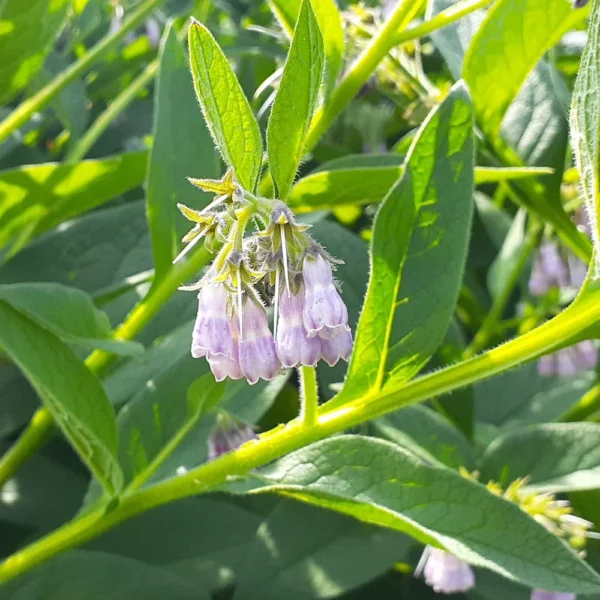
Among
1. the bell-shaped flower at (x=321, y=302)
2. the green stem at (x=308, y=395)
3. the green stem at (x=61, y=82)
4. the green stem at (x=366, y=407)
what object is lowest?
the green stem at (x=366, y=407)

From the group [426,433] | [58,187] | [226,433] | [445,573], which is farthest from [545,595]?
[58,187]

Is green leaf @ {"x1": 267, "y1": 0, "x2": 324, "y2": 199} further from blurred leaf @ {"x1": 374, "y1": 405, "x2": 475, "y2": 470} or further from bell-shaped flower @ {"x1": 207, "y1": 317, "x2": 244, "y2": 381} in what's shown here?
blurred leaf @ {"x1": 374, "y1": 405, "x2": 475, "y2": 470}

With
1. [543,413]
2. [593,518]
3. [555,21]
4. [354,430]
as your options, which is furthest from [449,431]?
[555,21]

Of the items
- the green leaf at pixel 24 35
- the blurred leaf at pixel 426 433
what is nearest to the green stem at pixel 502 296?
the blurred leaf at pixel 426 433

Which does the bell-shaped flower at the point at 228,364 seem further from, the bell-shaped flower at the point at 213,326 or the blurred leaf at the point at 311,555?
the blurred leaf at the point at 311,555

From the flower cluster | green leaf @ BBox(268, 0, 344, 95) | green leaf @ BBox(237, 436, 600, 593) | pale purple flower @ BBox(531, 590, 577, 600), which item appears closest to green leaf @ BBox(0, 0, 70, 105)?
green leaf @ BBox(268, 0, 344, 95)

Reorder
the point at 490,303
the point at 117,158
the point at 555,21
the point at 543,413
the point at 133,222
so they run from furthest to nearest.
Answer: the point at 490,303 → the point at 543,413 → the point at 133,222 → the point at 117,158 → the point at 555,21

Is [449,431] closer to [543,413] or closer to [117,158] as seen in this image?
[543,413]

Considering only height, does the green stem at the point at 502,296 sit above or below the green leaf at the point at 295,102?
below
